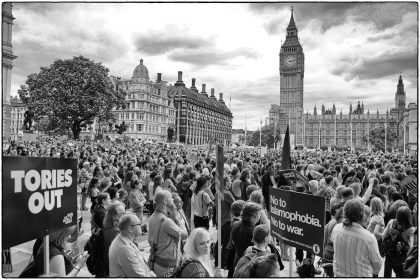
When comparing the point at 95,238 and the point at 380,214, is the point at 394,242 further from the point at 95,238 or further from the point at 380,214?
the point at 95,238

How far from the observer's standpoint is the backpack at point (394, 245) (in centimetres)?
478

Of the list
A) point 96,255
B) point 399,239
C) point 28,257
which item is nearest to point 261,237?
point 399,239

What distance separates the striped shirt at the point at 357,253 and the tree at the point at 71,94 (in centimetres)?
3985

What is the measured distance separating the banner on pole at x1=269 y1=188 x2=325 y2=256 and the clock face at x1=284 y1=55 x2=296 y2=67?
465 ft

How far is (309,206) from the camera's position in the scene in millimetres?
4430

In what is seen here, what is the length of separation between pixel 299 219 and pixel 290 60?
143 m

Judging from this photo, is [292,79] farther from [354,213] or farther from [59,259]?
[59,259]

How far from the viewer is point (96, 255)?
15.7 feet

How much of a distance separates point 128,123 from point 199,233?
82.7 m

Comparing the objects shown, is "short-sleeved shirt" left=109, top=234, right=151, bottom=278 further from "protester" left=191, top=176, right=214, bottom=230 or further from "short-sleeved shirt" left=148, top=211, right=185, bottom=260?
"protester" left=191, top=176, right=214, bottom=230

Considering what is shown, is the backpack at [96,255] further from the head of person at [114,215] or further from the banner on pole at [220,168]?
the banner on pole at [220,168]

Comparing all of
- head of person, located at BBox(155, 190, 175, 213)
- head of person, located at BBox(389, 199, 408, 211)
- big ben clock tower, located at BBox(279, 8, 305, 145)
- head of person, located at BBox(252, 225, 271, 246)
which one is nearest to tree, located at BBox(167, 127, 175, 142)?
big ben clock tower, located at BBox(279, 8, 305, 145)

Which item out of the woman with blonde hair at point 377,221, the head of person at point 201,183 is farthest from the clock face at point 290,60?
the woman with blonde hair at point 377,221

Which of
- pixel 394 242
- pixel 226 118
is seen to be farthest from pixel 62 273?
pixel 226 118
